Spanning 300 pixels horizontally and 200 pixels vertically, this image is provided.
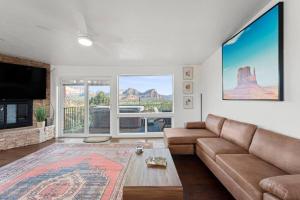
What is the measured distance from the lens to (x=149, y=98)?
20.8 ft

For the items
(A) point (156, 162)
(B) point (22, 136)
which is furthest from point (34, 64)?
(A) point (156, 162)

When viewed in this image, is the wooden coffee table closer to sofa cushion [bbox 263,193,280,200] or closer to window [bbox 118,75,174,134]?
sofa cushion [bbox 263,193,280,200]

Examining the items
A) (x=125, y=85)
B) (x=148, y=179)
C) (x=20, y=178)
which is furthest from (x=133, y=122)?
(x=148, y=179)

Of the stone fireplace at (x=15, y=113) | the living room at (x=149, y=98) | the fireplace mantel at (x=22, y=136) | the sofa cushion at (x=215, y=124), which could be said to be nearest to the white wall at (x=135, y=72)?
the living room at (x=149, y=98)

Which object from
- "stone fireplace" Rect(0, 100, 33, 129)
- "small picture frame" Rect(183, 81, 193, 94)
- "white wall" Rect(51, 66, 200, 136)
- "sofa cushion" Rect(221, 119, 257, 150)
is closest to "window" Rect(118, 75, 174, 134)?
"white wall" Rect(51, 66, 200, 136)

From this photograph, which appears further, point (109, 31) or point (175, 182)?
point (109, 31)

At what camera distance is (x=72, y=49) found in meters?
4.46

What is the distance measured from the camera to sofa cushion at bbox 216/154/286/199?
70.2 inches

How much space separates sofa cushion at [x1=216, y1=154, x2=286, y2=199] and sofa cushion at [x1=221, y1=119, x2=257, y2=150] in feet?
1.15

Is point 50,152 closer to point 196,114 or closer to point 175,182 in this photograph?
point 175,182

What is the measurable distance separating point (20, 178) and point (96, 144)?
2258 mm

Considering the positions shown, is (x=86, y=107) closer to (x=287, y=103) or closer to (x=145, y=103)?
(x=145, y=103)

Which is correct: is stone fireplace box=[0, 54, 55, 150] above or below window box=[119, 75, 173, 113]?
below

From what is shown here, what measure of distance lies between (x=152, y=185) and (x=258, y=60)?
7.52ft
